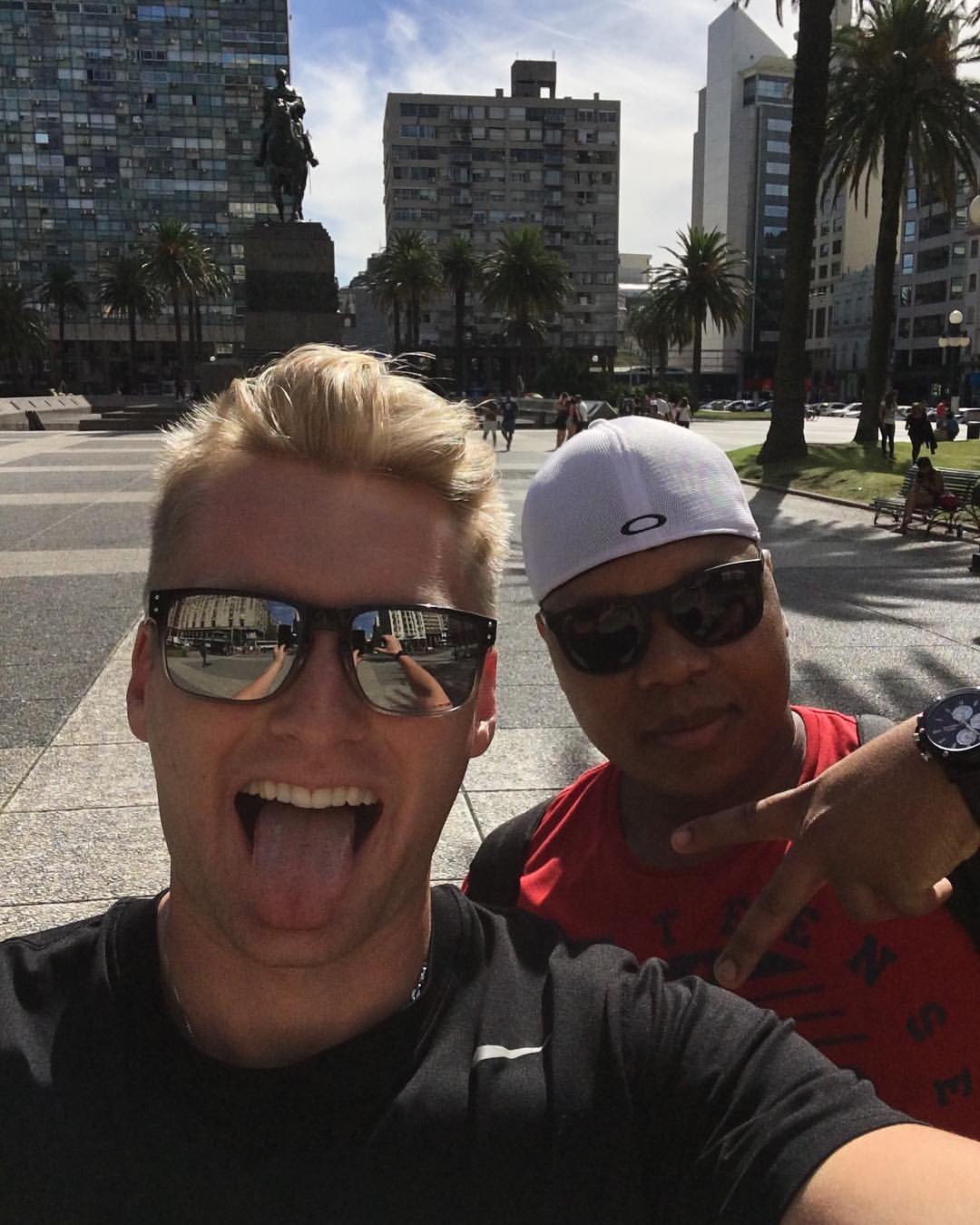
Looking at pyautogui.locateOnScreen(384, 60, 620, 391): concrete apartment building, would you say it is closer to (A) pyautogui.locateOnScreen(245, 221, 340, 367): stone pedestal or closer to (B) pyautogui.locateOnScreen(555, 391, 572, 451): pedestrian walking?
(A) pyautogui.locateOnScreen(245, 221, 340, 367): stone pedestal

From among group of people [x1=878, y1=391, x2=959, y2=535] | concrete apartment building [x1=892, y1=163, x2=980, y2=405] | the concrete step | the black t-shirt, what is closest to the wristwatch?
the black t-shirt

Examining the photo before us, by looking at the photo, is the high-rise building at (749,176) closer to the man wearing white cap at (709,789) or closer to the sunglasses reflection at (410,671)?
the man wearing white cap at (709,789)

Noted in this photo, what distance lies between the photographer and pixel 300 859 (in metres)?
1.31

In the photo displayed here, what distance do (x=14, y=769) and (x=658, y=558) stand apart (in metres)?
4.21

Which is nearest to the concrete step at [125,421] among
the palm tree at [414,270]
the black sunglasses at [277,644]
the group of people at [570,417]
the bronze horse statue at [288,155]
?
the bronze horse statue at [288,155]

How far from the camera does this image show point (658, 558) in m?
1.77

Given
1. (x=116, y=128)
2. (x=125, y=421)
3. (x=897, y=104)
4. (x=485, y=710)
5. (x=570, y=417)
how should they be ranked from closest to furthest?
(x=485, y=710) → (x=897, y=104) → (x=570, y=417) → (x=125, y=421) → (x=116, y=128)

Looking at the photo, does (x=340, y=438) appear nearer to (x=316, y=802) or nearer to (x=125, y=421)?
(x=316, y=802)

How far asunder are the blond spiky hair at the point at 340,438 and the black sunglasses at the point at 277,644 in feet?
0.40

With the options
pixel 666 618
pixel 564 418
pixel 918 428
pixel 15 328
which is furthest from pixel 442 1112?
pixel 15 328

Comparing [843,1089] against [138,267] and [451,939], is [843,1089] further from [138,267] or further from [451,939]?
[138,267]

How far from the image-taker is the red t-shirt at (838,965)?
1425 millimetres

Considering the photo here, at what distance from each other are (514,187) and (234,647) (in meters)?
122

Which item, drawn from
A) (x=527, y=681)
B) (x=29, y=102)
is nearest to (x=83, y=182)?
(x=29, y=102)
